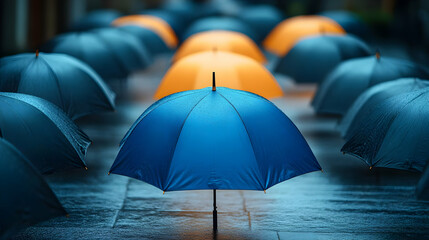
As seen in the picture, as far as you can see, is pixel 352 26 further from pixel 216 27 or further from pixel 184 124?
pixel 184 124

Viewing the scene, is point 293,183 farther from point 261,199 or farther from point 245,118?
point 245,118

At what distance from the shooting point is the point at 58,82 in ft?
35.7

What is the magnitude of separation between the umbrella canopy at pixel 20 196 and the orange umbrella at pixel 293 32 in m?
16.7

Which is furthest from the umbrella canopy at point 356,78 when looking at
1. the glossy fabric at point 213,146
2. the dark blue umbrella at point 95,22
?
the dark blue umbrella at point 95,22

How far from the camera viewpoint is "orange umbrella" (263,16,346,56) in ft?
74.7

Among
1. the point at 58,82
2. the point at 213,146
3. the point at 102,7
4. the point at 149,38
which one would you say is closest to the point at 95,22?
the point at 149,38

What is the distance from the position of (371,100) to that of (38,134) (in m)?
4.45

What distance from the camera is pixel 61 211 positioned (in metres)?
6.43

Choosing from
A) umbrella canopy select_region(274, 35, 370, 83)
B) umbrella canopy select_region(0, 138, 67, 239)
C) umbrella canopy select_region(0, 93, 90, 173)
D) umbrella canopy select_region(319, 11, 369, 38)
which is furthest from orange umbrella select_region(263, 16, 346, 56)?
umbrella canopy select_region(0, 138, 67, 239)

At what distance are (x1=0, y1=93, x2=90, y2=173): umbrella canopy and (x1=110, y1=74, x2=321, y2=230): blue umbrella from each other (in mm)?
541

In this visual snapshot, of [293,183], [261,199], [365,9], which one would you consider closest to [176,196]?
[261,199]

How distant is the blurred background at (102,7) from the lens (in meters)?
23.5

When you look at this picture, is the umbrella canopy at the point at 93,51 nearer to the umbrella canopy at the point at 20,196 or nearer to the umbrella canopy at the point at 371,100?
the umbrella canopy at the point at 371,100

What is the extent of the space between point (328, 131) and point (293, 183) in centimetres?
418
